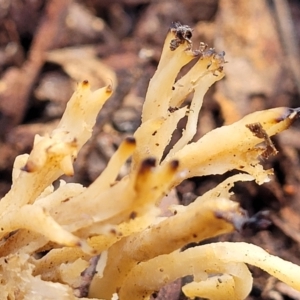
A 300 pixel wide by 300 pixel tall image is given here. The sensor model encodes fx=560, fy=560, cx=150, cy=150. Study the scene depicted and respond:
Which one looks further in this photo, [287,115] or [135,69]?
[135,69]

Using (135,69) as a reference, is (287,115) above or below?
above

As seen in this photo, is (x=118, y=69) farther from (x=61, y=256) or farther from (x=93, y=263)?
(x=61, y=256)

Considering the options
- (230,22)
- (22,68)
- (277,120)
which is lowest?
(230,22)

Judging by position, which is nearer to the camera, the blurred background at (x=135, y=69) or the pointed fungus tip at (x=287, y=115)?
the pointed fungus tip at (x=287, y=115)

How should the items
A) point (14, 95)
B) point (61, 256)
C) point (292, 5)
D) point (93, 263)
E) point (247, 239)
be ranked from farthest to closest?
point (292, 5)
point (14, 95)
point (247, 239)
point (93, 263)
point (61, 256)

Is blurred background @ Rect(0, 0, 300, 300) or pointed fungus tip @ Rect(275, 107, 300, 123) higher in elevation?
pointed fungus tip @ Rect(275, 107, 300, 123)

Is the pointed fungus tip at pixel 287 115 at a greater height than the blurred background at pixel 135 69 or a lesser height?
greater

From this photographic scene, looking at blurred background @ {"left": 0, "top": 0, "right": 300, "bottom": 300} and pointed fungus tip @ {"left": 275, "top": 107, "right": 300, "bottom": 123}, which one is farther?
blurred background @ {"left": 0, "top": 0, "right": 300, "bottom": 300}

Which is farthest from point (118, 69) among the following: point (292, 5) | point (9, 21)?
point (292, 5)
